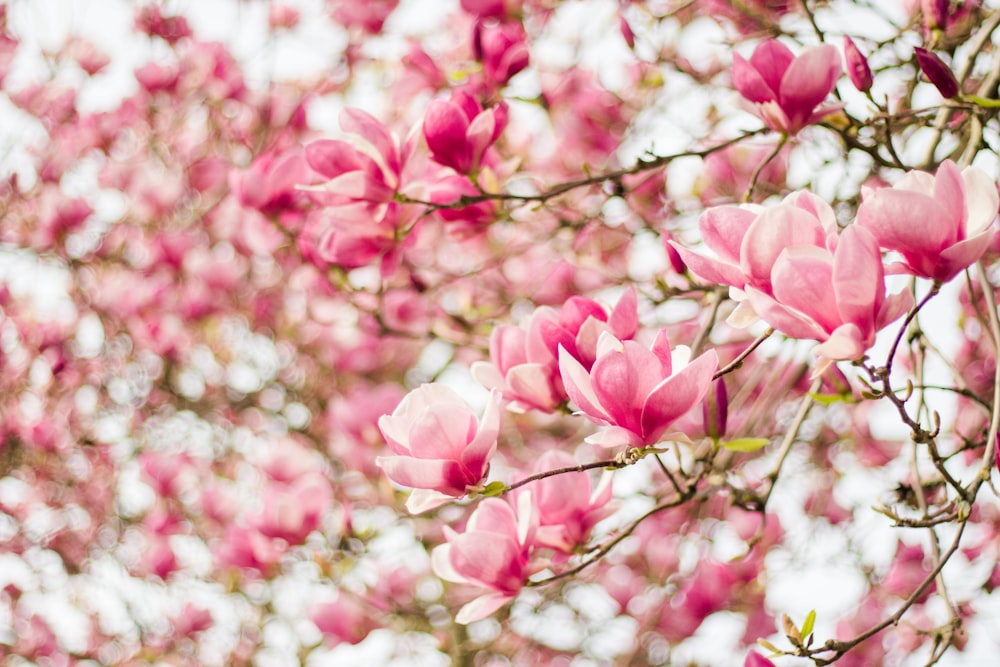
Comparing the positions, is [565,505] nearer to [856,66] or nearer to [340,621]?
[856,66]

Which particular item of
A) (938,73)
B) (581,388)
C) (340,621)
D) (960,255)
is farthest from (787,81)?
(340,621)

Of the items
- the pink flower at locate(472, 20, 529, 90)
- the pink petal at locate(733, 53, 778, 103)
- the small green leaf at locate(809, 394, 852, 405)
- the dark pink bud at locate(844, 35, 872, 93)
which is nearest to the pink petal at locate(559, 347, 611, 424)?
the small green leaf at locate(809, 394, 852, 405)

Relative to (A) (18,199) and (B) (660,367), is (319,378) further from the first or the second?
(B) (660,367)

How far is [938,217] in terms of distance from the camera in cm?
68

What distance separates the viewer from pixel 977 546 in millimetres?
2342

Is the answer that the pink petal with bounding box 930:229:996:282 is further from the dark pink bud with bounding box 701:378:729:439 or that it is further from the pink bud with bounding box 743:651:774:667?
the pink bud with bounding box 743:651:774:667

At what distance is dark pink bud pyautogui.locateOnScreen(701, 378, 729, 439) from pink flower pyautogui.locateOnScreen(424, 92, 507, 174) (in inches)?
16.7

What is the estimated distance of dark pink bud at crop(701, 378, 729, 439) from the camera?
96cm

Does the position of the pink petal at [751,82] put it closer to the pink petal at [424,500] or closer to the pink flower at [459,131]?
the pink flower at [459,131]

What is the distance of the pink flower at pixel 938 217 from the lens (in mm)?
679

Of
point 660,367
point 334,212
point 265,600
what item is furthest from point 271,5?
point 660,367

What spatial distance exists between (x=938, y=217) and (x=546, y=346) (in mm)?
384

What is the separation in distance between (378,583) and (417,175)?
4.23 ft

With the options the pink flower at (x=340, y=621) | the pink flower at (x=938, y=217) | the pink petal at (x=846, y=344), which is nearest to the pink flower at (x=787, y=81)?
the pink flower at (x=938, y=217)
